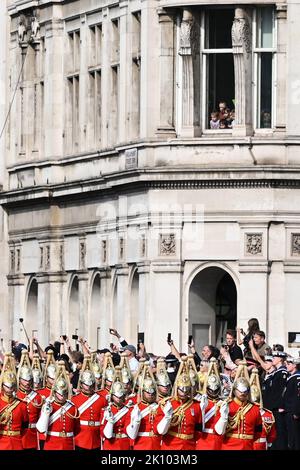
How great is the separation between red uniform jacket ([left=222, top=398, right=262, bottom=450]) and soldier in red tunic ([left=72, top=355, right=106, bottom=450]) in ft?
9.65

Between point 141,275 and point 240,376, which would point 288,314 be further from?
point 240,376

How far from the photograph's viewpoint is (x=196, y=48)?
7344 cm

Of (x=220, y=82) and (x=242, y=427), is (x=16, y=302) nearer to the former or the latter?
(x=220, y=82)

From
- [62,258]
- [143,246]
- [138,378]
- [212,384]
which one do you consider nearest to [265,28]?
[143,246]

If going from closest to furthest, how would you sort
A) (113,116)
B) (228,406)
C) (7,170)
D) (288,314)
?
(228,406), (288,314), (113,116), (7,170)

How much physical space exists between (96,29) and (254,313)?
40.6 ft

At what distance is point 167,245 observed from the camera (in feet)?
240

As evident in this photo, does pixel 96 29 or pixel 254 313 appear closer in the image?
pixel 254 313

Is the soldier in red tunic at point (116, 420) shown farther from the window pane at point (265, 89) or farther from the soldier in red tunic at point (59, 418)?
the window pane at point (265, 89)

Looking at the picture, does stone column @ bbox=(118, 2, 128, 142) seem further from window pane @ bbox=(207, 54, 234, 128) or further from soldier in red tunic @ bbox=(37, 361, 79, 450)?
soldier in red tunic @ bbox=(37, 361, 79, 450)

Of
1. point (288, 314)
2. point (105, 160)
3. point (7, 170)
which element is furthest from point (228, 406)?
point (7, 170)

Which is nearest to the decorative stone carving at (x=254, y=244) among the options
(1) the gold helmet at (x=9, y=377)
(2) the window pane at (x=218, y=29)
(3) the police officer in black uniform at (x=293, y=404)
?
(2) the window pane at (x=218, y=29)

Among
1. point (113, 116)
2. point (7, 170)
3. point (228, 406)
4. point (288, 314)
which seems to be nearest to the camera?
point (228, 406)

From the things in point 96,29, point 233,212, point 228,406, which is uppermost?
point 96,29
